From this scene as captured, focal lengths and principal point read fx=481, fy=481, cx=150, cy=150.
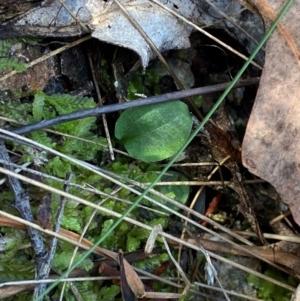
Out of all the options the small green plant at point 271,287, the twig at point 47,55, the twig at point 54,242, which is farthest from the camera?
the small green plant at point 271,287

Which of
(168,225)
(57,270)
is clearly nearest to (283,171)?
(168,225)

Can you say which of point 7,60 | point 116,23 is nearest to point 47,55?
point 7,60

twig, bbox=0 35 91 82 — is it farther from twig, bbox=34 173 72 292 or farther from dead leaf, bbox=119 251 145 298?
dead leaf, bbox=119 251 145 298

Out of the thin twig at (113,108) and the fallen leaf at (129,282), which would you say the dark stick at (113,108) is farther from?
the fallen leaf at (129,282)

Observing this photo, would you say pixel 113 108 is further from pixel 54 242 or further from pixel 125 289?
pixel 125 289

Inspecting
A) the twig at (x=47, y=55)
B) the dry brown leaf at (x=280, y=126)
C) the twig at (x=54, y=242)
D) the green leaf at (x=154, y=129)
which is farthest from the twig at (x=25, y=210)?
the dry brown leaf at (x=280, y=126)
